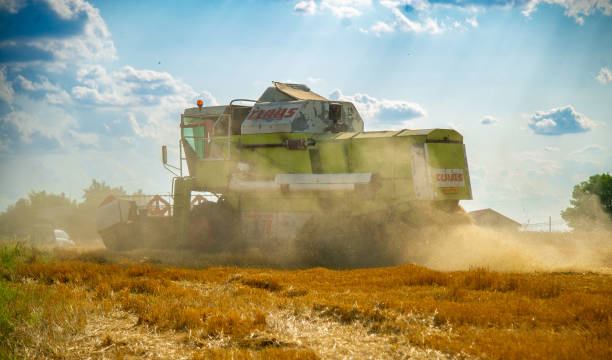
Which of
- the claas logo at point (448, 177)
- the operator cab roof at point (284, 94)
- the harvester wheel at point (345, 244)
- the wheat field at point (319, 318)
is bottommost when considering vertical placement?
the wheat field at point (319, 318)

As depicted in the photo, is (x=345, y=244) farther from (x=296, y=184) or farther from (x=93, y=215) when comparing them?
(x=93, y=215)

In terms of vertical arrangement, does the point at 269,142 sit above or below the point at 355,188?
above

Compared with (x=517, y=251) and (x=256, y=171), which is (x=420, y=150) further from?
(x=256, y=171)

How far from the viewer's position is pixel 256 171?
1559 centimetres

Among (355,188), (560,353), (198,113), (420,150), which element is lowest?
(560,353)

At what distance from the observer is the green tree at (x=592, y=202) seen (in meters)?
38.3

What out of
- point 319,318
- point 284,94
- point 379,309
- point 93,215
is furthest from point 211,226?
point 93,215

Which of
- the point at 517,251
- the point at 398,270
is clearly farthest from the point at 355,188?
the point at 517,251

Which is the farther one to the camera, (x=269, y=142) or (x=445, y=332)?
(x=269, y=142)

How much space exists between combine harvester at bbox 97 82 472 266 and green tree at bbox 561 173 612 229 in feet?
93.0

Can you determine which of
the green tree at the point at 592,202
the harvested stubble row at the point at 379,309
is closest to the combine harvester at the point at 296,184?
the harvested stubble row at the point at 379,309

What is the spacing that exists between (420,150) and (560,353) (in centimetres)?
812

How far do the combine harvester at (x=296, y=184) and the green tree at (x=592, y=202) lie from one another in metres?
28.3

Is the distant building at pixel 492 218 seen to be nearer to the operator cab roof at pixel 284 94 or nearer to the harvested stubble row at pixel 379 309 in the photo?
the operator cab roof at pixel 284 94
